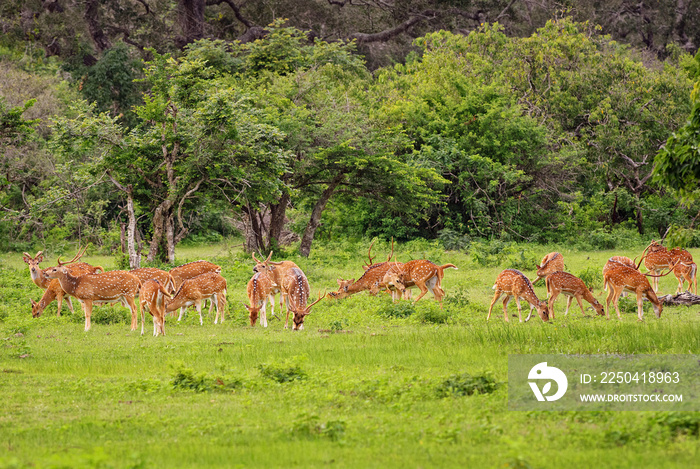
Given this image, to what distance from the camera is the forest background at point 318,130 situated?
2453 cm

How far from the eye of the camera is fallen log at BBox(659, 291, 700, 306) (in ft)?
57.0

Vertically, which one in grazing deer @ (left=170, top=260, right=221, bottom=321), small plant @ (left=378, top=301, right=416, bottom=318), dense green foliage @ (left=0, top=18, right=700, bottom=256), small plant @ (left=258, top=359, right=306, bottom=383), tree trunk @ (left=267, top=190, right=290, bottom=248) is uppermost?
dense green foliage @ (left=0, top=18, right=700, bottom=256)

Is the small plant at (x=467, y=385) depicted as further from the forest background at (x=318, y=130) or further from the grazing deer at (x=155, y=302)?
the forest background at (x=318, y=130)

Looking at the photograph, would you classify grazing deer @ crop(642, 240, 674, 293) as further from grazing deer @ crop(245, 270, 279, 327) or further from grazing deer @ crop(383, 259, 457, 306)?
grazing deer @ crop(245, 270, 279, 327)

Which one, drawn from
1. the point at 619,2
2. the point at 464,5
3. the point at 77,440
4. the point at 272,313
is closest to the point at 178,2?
→ the point at 464,5

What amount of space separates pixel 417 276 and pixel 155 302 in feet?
20.7

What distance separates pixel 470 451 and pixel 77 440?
12.8 feet

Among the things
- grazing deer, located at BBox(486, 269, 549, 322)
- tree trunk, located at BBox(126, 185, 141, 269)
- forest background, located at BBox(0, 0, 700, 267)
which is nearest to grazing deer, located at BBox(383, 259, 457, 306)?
grazing deer, located at BBox(486, 269, 549, 322)

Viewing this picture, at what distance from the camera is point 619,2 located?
5516cm

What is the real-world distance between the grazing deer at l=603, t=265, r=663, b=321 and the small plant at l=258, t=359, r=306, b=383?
7.75 metres

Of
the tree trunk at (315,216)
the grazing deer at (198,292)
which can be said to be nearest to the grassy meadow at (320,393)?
the grazing deer at (198,292)

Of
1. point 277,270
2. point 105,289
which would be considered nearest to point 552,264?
point 277,270

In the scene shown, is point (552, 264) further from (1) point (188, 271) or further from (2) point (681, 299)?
(1) point (188, 271)

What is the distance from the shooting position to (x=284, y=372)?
10.5m
